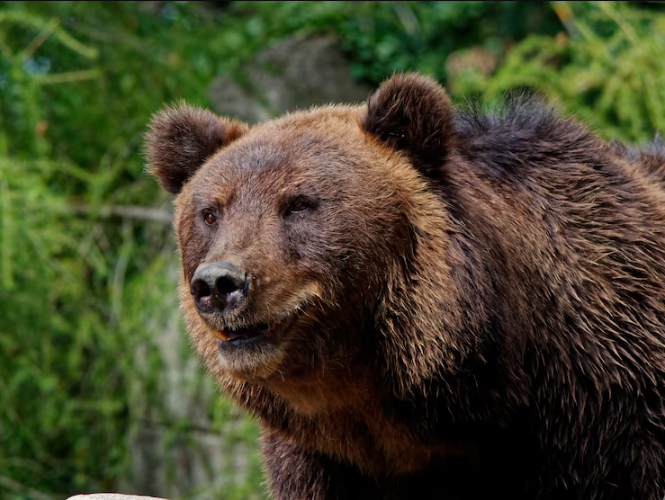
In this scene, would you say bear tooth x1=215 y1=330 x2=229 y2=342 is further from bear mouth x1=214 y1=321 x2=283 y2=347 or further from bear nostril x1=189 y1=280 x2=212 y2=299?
bear nostril x1=189 y1=280 x2=212 y2=299

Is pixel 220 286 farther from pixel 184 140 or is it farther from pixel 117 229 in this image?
pixel 117 229

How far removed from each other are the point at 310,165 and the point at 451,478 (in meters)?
1.35

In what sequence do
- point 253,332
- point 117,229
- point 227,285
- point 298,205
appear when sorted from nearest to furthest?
1. point 227,285
2. point 253,332
3. point 298,205
4. point 117,229

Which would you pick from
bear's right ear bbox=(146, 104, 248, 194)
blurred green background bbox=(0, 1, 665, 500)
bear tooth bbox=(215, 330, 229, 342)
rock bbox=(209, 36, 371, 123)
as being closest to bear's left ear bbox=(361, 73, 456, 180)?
bear's right ear bbox=(146, 104, 248, 194)

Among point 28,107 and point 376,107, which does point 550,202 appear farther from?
point 28,107

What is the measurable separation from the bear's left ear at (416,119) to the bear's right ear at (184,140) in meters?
0.68

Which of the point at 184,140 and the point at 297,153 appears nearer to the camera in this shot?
the point at 297,153

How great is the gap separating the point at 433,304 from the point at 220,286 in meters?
0.81

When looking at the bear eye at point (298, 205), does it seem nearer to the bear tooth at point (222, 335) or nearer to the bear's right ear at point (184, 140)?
the bear tooth at point (222, 335)

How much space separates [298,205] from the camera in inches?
145

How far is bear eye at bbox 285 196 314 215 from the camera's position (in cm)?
367

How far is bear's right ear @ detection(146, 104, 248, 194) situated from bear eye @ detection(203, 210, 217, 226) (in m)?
0.47

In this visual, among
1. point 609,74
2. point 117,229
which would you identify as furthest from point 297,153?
point 117,229

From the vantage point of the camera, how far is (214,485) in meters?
8.24
